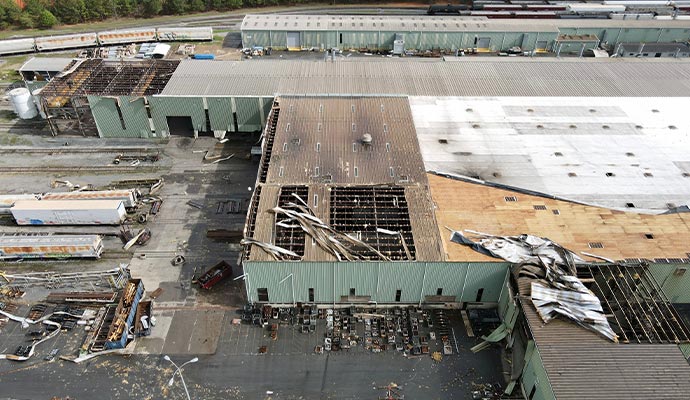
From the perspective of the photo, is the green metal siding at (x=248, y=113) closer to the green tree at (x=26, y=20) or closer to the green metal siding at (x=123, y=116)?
the green metal siding at (x=123, y=116)

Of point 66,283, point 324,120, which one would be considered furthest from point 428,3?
point 66,283

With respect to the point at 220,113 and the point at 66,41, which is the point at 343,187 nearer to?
the point at 220,113

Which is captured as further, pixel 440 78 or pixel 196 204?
pixel 440 78

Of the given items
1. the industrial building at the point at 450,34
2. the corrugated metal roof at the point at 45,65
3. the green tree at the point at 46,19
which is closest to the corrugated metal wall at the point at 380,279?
the industrial building at the point at 450,34

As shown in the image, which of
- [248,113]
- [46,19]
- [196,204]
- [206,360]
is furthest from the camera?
[46,19]

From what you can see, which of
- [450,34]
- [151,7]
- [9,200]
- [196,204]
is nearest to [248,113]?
[196,204]
